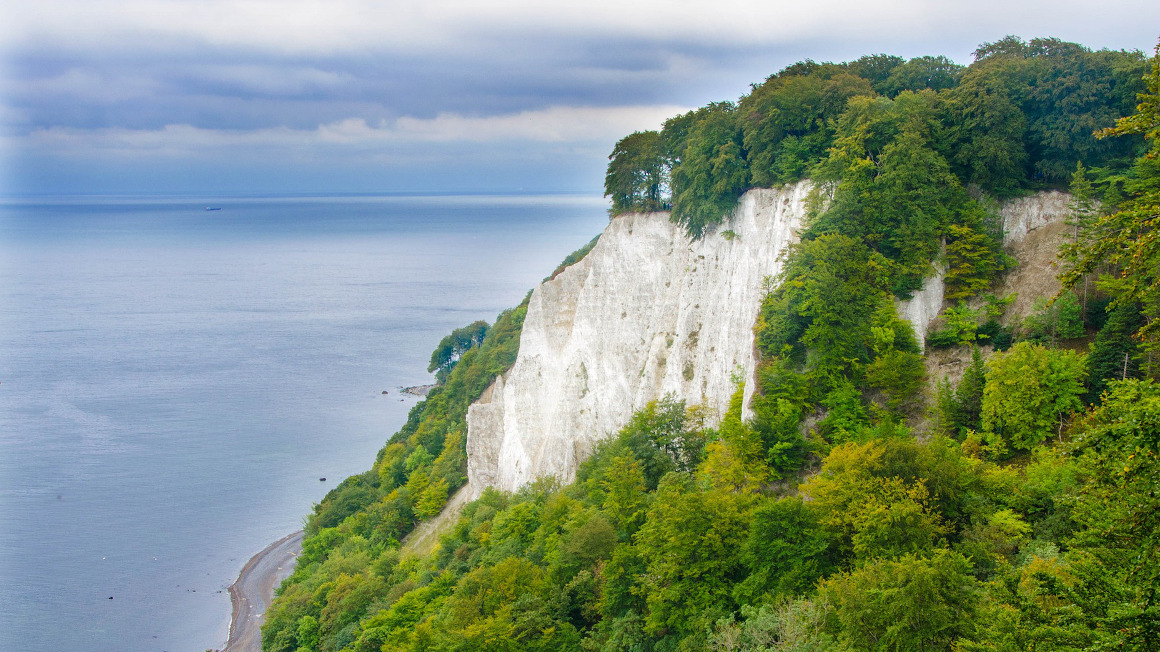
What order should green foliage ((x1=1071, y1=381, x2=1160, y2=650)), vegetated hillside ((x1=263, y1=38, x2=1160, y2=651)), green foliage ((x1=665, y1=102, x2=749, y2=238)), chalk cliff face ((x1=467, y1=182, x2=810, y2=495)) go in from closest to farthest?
green foliage ((x1=1071, y1=381, x2=1160, y2=650)) → vegetated hillside ((x1=263, y1=38, x2=1160, y2=651)) → chalk cliff face ((x1=467, y1=182, x2=810, y2=495)) → green foliage ((x1=665, y1=102, x2=749, y2=238))

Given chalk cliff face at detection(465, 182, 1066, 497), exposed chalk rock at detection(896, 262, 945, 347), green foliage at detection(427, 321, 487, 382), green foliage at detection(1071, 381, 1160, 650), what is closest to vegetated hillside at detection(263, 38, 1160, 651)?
green foliage at detection(1071, 381, 1160, 650)

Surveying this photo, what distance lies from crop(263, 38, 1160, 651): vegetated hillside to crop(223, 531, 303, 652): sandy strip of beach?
8946mm

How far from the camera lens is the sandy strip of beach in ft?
165

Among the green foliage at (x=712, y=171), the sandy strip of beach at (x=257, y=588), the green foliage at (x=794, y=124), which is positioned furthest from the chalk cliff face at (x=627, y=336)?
the sandy strip of beach at (x=257, y=588)

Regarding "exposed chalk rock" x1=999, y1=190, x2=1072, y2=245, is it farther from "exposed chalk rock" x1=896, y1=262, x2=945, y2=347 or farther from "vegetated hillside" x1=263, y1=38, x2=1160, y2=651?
"exposed chalk rock" x1=896, y1=262, x2=945, y2=347

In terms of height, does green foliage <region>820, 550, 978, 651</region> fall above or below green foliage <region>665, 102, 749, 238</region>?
below

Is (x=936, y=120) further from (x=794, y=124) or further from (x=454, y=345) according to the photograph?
(x=454, y=345)

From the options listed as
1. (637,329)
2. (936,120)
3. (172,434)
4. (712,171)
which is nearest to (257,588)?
(172,434)

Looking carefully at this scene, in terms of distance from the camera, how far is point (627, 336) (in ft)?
144

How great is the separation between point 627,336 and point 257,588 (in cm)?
3409

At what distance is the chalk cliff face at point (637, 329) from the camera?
3434 centimetres

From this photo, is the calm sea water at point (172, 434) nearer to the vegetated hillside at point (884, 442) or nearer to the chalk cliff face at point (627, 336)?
the vegetated hillside at point (884, 442)

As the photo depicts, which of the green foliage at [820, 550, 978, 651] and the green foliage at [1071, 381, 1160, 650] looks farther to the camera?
the green foliage at [820, 550, 978, 651]

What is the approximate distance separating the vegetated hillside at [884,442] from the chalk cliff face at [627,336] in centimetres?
198
